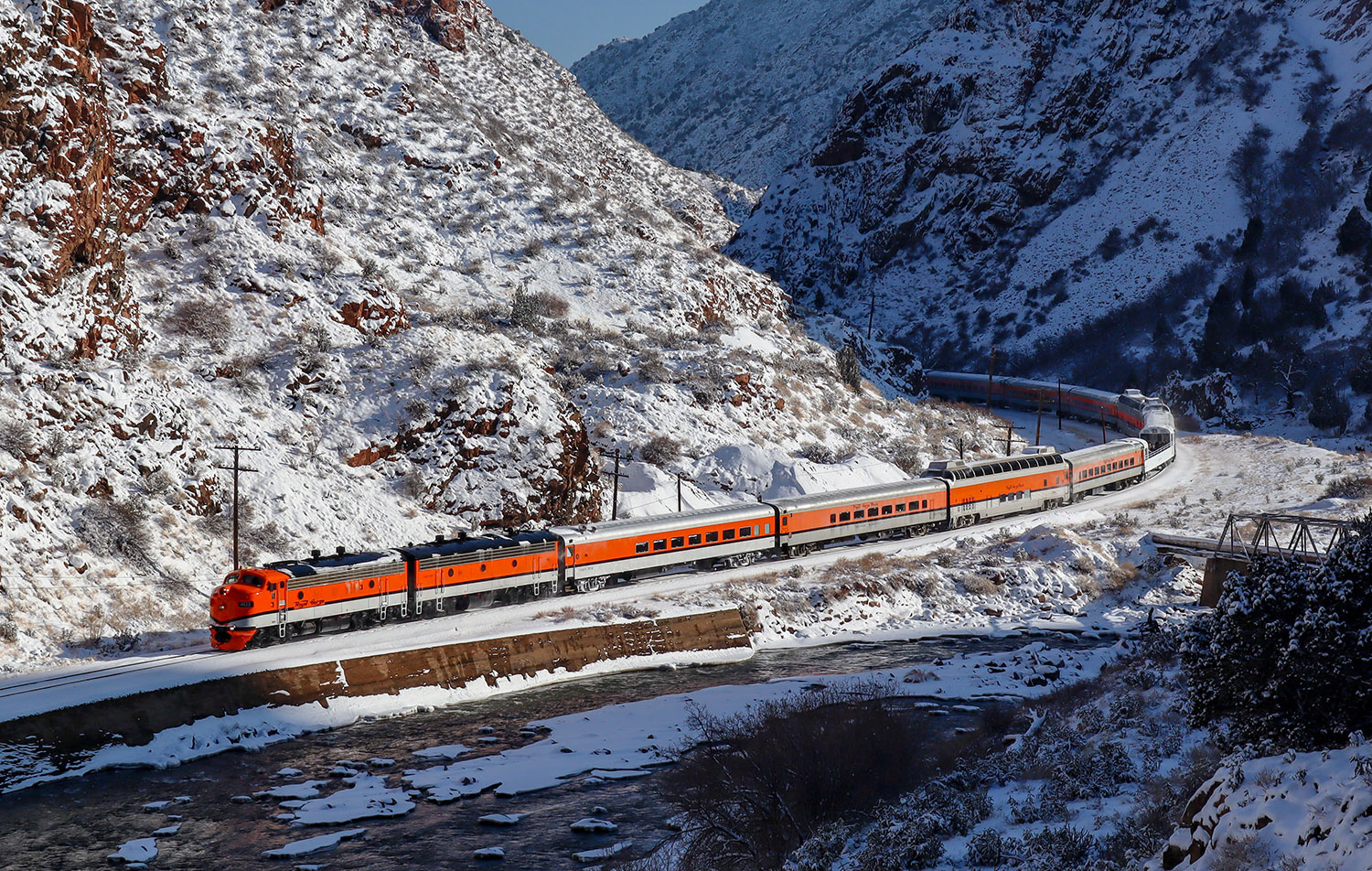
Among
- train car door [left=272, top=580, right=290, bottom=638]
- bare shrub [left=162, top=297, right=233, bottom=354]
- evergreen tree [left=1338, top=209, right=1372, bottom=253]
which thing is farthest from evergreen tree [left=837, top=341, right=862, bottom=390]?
evergreen tree [left=1338, top=209, right=1372, bottom=253]

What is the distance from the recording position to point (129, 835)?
78.3 ft

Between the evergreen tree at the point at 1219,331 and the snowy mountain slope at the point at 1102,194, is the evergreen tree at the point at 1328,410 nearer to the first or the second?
the snowy mountain slope at the point at 1102,194

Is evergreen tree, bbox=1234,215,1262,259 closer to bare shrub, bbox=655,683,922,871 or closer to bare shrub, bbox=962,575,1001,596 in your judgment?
bare shrub, bbox=962,575,1001,596

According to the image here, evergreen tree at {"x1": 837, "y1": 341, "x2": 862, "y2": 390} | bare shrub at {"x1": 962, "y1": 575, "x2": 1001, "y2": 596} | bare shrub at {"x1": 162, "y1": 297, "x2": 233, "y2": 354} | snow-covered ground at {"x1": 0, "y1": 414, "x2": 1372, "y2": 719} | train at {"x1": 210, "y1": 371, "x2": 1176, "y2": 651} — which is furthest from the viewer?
evergreen tree at {"x1": 837, "y1": 341, "x2": 862, "y2": 390}

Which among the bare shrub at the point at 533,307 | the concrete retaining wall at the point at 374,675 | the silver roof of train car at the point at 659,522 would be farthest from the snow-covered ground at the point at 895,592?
the bare shrub at the point at 533,307

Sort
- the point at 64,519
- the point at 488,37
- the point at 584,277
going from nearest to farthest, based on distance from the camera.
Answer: the point at 64,519, the point at 584,277, the point at 488,37

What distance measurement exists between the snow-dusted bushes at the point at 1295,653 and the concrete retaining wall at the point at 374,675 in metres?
23.2

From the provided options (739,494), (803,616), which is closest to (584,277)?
(739,494)

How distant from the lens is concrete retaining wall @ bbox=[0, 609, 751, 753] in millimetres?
28438

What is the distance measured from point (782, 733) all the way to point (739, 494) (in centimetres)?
3740

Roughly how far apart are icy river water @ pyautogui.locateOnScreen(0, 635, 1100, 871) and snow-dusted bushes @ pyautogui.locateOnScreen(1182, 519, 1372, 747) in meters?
12.8

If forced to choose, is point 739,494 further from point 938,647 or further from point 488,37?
point 488,37

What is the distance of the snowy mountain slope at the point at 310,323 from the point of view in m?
42.6

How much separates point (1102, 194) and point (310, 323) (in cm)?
10524
